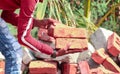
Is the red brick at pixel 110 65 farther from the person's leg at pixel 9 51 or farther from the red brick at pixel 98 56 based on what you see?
the person's leg at pixel 9 51

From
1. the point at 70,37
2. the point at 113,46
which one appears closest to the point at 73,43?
the point at 70,37

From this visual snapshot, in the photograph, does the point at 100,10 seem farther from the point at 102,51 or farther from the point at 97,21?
the point at 102,51

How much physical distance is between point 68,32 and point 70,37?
0.06 meters

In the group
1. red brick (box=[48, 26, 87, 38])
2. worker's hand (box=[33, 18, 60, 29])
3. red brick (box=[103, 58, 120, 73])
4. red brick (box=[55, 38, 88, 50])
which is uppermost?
worker's hand (box=[33, 18, 60, 29])

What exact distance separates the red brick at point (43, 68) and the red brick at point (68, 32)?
31cm

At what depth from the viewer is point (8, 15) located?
12.2 ft

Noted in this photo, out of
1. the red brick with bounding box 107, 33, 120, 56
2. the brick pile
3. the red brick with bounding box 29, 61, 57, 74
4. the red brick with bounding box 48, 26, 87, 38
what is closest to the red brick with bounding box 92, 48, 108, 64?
the brick pile

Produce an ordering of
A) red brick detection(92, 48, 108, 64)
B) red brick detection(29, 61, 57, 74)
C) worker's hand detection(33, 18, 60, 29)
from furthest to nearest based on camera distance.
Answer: red brick detection(92, 48, 108, 64), red brick detection(29, 61, 57, 74), worker's hand detection(33, 18, 60, 29)

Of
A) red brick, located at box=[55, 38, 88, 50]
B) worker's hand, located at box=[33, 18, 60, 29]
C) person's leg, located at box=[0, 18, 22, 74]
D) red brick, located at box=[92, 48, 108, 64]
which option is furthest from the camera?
red brick, located at box=[92, 48, 108, 64]

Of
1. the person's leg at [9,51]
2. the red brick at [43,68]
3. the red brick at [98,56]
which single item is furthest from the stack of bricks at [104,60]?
the person's leg at [9,51]

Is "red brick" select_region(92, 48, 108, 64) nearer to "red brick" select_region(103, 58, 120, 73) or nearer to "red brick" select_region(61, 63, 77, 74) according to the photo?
"red brick" select_region(103, 58, 120, 73)

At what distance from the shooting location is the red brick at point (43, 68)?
180 inches

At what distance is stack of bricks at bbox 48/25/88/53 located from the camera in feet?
15.3

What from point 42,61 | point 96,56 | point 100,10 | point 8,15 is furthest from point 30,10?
point 100,10
